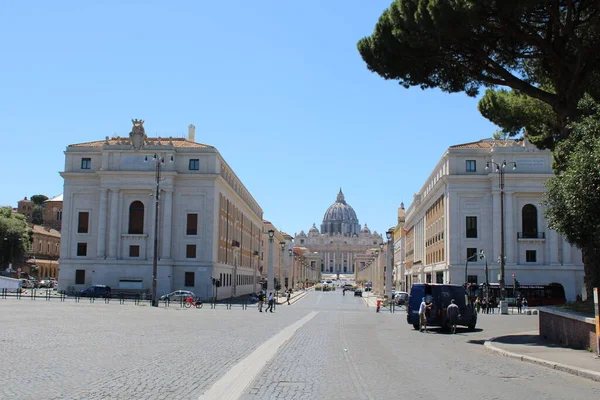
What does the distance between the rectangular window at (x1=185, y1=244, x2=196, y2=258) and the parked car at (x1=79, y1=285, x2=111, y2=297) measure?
→ 8.06 metres

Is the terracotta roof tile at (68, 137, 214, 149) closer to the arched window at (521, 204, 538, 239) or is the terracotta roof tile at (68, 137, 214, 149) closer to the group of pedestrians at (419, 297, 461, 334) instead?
the arched window at (521, 204, 538, 239)

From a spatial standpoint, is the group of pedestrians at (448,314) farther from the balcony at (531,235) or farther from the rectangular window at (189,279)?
the rectangular window at (189,279)

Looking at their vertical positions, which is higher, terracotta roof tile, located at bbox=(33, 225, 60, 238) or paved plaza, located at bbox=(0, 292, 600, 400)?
A: terracotta roof tile, located at bbox=(33, 225, 60, 238)

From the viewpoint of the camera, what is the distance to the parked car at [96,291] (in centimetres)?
5809

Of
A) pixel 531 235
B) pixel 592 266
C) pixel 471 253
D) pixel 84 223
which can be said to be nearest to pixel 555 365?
pixel 592 266

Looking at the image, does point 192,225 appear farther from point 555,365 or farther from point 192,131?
point 555,365

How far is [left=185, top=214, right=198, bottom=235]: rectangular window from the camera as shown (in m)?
63.2

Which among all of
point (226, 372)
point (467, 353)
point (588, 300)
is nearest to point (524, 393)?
point (226, 372)

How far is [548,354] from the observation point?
1702 cm

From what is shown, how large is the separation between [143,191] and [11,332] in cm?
4280

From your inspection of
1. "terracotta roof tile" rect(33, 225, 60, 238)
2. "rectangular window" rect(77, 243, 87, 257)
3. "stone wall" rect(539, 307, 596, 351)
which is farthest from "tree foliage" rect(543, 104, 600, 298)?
"terracotta roof tile" rect(33, 225, 60, 238)

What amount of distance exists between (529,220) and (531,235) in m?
1.43

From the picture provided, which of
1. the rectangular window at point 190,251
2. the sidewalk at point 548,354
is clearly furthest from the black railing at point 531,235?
the sidewalk at point 548,354

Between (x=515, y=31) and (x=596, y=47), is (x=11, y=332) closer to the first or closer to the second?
(x=515, y=31)
